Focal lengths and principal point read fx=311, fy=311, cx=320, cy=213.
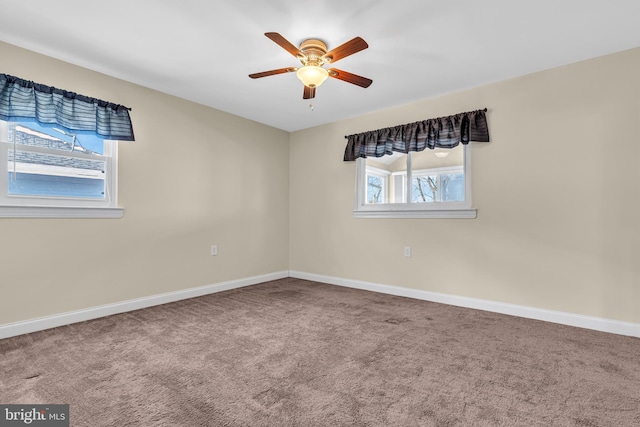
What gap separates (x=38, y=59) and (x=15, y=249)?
1.62 meters

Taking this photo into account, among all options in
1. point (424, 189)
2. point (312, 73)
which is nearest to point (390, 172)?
point (424, 189)

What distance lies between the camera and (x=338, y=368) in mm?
1971

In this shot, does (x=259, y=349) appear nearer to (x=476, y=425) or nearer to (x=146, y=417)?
(x=146, y=417)

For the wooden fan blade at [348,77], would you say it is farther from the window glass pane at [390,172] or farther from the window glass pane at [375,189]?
the window glass pane at [375,189]

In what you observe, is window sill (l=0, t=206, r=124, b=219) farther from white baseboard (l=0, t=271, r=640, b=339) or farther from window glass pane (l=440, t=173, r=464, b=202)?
window glass pane (l=440, t=173, r=464, b=202)

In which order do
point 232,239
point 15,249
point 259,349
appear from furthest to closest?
point 232,239, point 15,249, point 259,349

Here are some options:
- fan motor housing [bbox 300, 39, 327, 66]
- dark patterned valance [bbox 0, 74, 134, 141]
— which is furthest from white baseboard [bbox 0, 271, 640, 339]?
fan motor housing [bbox 300, 39, 327, 66]

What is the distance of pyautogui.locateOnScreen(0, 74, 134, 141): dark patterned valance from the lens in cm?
249

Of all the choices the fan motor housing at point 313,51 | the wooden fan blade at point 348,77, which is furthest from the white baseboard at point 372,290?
→ the fan motor housing at point 313,51

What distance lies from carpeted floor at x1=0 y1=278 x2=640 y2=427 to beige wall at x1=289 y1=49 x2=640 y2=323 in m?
0.39

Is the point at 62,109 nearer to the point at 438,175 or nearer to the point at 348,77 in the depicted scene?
the point at 348,77

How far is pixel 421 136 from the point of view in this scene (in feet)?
11.9

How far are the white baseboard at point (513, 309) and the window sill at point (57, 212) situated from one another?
9.42 ft

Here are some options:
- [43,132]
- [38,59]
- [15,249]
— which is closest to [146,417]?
[15,249]
